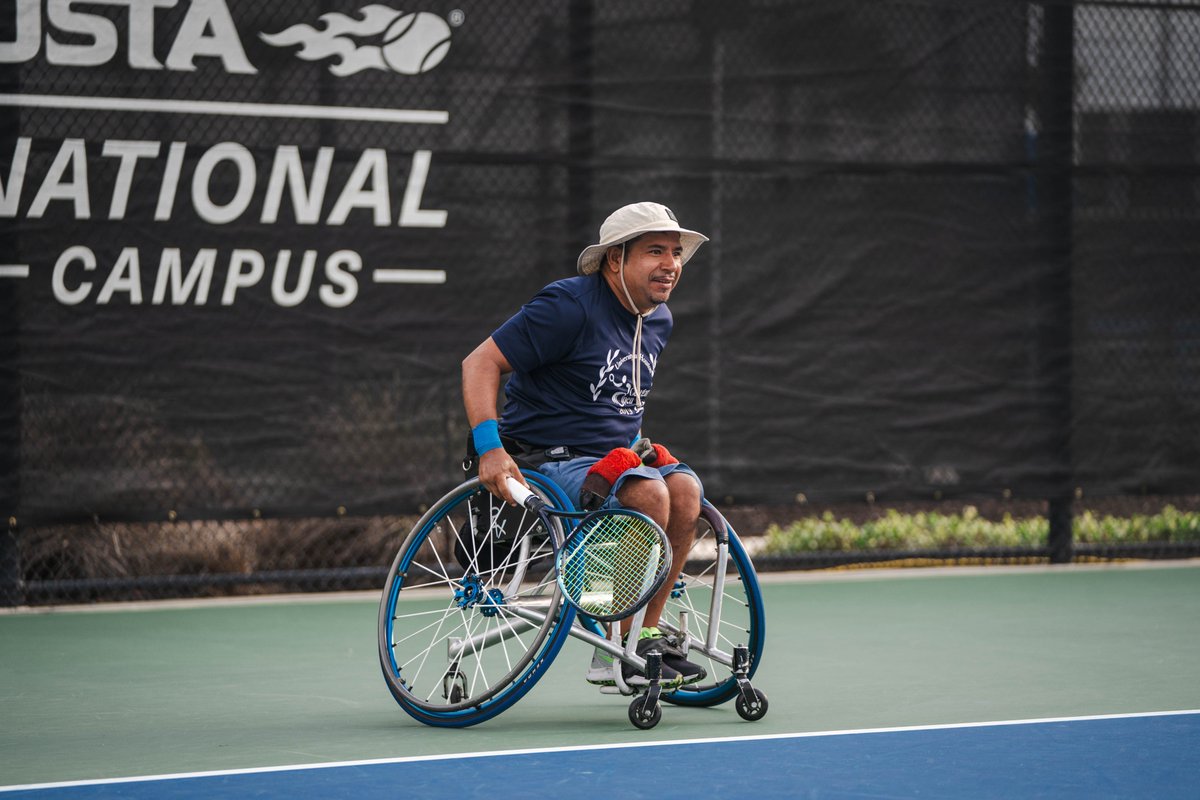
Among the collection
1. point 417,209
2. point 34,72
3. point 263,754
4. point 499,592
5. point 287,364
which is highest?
point 34,72

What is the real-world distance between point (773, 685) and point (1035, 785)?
1.45m

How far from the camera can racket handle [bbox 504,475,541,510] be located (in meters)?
4.47

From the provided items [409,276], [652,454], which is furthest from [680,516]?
[409,276]

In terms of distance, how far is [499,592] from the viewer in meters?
4.68

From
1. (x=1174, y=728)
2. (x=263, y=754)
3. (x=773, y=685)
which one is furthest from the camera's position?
Result: (x=773, y=685)

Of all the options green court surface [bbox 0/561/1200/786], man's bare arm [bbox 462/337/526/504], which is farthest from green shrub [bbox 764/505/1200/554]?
man's bare arm [bbox 462/337/526/504]

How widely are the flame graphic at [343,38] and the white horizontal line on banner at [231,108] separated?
0.57 feet

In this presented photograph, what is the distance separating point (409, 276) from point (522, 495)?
2909 mm

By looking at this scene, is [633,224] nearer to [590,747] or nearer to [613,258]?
[613,258]

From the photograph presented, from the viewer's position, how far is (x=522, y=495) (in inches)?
177

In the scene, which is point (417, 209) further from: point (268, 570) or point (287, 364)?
point (268, 570)

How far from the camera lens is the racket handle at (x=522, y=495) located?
4.47 metres

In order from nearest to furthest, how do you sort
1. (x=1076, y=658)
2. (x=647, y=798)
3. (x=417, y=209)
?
(x=647, y=798) → (x=1076, y=658) → (x=417, y=209)

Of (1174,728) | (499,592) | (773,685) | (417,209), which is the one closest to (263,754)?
(499,592)
